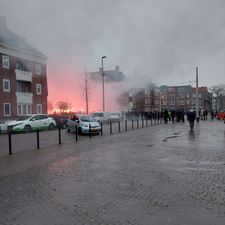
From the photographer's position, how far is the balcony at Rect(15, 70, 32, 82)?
37047 millimetres

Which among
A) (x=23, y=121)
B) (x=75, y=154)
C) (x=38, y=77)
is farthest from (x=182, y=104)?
(x=75, y=154)

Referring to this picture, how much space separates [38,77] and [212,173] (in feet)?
118

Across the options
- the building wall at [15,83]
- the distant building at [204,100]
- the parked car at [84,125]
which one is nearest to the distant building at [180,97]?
the distant building at [204,100]

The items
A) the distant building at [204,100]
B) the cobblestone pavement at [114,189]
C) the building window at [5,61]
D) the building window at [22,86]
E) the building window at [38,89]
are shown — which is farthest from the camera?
the distant building at [204,100]

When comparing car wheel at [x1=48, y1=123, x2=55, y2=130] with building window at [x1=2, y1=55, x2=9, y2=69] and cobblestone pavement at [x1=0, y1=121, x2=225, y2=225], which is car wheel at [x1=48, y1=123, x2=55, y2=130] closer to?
building window at [x1=2, y1=55, x2=9, y2=69]

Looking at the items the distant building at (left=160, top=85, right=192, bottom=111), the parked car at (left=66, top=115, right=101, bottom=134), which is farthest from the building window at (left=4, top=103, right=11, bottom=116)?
the distant building at (left=160, top=85, right=192, bottom=111)

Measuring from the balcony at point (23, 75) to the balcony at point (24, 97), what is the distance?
68.8 inches

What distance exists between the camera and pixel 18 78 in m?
37.1

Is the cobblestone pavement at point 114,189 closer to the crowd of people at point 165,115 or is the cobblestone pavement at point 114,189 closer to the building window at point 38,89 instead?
the crowd of people at point 165,115

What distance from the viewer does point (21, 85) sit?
39.6m

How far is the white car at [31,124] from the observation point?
22.5m

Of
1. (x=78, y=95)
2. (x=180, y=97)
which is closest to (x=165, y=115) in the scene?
(x=78, y=95)

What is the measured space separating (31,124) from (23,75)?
15982 mm

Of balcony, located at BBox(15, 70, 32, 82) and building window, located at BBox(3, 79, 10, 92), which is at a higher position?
balcony, located at BBox(15, 70, 32, 82)
